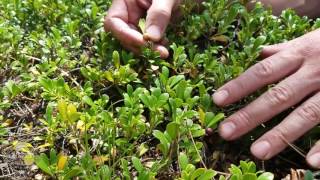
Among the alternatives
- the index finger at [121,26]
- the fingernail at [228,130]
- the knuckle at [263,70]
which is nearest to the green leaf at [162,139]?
the fingernail at [228,130]

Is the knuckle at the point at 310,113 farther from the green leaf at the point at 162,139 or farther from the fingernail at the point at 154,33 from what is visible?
the fingernail at the point at 154,33

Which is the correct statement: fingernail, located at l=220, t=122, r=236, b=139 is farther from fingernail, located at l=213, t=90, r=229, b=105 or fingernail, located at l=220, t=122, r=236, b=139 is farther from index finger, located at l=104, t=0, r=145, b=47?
index finger, located at l=104, t=0, r=145, b=47

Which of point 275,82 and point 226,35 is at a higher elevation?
point 226,35

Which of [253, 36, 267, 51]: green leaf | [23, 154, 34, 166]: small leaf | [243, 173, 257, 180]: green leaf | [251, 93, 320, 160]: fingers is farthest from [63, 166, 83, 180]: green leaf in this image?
[253, 36, 267, 51]: green leaf

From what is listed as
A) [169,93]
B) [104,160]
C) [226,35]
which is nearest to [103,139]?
[104,160]

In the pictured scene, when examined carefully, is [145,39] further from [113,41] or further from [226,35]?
[226,35]

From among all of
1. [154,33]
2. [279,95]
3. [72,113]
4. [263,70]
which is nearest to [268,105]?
[279,95]
